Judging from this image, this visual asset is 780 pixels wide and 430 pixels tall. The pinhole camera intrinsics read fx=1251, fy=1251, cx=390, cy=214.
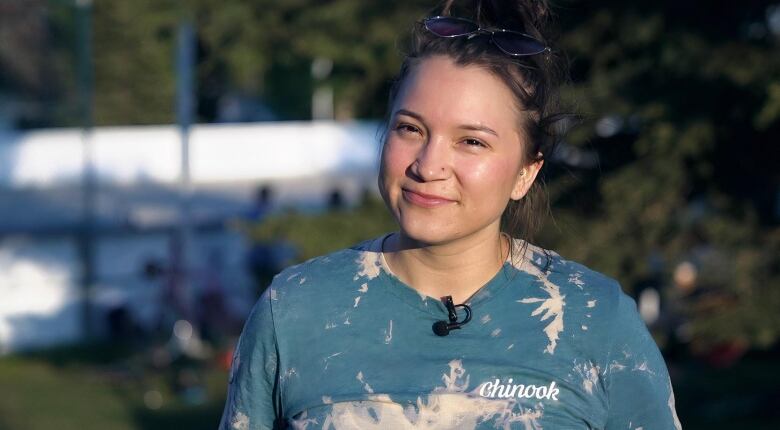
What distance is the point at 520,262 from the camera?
220 centimetres

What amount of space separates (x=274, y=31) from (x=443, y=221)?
633 cm

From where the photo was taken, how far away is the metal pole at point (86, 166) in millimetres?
14484

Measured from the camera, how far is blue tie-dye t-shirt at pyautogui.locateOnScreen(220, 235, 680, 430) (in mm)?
2039

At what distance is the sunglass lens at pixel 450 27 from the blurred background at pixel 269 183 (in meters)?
0.48

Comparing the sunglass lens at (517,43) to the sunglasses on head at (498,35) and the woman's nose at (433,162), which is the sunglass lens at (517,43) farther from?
the woman's nose at (433,162)

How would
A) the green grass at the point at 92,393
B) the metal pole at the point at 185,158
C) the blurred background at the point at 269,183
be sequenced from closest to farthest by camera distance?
the blurred background at the point at 269,183
the green grass at the point at 92,393
the metal pole at the point at 185,158

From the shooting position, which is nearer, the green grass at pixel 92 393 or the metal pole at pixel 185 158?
the green grass at pixel 92 393

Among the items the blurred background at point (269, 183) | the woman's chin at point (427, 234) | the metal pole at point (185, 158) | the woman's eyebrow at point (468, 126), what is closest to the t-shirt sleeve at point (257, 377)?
the woman's chin at point (427, 234)

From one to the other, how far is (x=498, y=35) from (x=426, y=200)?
0.32m

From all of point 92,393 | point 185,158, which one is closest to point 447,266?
point 92,393

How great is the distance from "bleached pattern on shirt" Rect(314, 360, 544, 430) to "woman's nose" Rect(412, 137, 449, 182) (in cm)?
33

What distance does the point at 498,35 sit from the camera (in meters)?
2.16

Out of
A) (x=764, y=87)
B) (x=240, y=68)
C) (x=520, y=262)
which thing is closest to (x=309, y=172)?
(x=240, y=68)

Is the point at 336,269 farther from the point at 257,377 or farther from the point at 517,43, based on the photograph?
the point at 517,43
